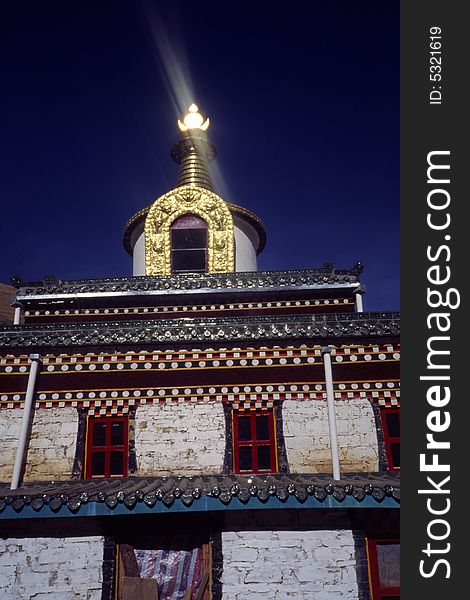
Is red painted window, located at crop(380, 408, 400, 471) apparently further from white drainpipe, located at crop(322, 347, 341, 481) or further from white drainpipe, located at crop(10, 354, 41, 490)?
white drainpipe, located at crop(10, 354, 41, 490)

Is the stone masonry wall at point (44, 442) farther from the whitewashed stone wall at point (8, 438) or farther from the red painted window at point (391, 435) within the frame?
the red painted window at point (391, 435)

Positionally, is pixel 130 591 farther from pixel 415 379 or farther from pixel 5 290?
pixel 5 290

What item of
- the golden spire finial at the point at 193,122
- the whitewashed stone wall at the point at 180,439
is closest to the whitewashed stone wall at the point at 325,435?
the whitewashed stone wall at the point at 180,439

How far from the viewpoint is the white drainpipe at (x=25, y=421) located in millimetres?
9617

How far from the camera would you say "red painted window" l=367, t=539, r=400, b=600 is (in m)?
7.88

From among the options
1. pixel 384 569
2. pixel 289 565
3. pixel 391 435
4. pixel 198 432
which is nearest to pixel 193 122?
pixel 198 432

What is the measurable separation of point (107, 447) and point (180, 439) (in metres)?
1.56

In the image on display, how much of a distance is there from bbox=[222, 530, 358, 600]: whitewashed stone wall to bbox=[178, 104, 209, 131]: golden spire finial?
1644cm

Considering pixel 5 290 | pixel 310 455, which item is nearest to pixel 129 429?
pixel 310 455

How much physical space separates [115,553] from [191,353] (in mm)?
4217

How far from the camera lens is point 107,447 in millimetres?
10219

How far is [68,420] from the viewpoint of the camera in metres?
10.4

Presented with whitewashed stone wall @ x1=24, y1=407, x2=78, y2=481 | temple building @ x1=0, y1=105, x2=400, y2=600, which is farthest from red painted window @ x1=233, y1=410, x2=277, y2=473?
whitewashed stone wall @ x1=24, y1=407, x2=78, y2=481

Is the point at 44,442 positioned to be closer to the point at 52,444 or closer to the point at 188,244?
the point at 52,444
